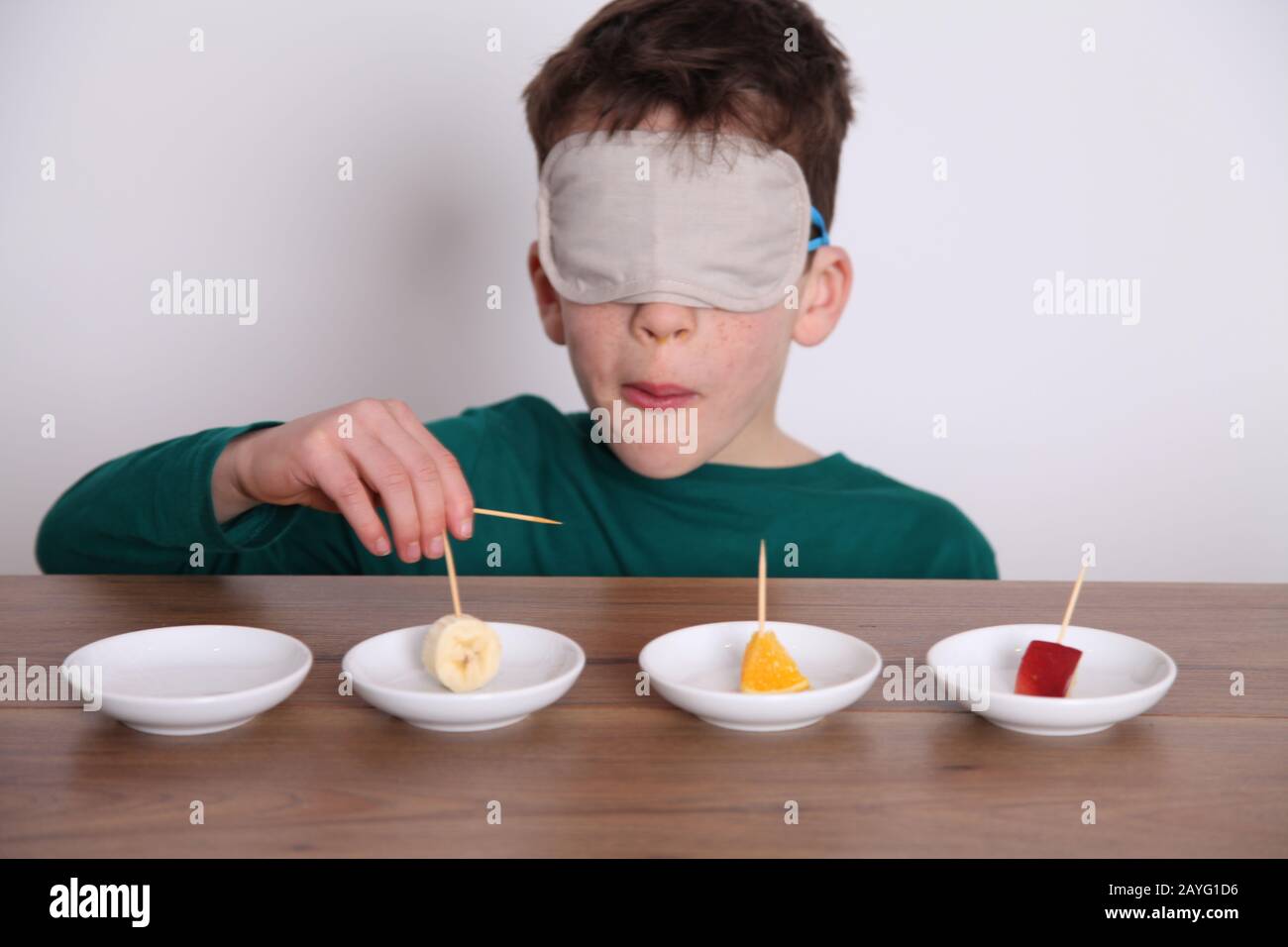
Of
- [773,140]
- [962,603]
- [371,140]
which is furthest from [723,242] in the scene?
[371,140]

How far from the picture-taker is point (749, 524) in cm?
193

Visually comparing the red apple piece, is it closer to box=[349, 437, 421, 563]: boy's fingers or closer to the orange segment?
the orange segment

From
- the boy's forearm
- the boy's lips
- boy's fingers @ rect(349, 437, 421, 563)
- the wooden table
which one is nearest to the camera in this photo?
the wooden table

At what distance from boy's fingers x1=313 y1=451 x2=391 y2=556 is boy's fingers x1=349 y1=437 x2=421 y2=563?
0.9 inches

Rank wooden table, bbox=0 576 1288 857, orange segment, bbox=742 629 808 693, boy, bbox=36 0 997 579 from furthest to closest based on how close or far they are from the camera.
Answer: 1. boy, bbox=36 0 997 579
2. orange segment, bbox=742 629 808 693
3. wooden table, bbox=0 576 1288 857

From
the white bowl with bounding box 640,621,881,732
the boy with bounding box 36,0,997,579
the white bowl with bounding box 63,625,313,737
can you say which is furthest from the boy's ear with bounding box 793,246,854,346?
the white bowl with bounding box 63,625,313,737

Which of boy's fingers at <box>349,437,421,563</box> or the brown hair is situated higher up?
the brown hair

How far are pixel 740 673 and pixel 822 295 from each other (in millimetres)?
996

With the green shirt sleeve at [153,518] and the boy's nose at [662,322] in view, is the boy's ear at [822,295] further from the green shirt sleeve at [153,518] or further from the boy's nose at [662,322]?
the green shirt sleeve at [153,518]

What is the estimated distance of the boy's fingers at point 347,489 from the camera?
4.25 feet

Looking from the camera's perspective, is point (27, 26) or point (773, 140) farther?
point (27, 26)

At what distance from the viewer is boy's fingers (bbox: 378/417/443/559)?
1.27 meters

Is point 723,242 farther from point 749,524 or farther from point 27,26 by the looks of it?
point 27,26

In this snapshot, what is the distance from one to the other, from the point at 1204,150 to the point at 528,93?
1.61 metres
